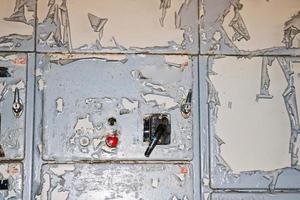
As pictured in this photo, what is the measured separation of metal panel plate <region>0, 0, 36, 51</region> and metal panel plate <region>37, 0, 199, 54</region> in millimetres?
34

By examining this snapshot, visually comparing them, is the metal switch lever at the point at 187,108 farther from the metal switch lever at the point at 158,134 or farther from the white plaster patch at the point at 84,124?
the white plaster patch at the point at 84,124

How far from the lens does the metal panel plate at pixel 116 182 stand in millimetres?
2035

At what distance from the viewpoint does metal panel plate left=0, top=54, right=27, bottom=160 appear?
204cm

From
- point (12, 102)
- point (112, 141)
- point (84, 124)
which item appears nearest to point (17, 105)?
point (12, 102)

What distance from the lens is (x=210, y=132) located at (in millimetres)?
2109

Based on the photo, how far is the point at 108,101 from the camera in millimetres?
2104

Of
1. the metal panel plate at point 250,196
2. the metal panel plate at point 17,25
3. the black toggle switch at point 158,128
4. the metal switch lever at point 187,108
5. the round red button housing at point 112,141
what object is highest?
the metal panel plate at point 17,25

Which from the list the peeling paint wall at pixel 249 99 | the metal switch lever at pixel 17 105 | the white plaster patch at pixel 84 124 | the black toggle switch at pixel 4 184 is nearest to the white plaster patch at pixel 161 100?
the peeling paint wall at pixel 249 99

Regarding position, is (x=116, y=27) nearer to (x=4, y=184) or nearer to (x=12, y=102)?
(x=12, y=102)

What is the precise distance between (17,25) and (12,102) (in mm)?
294

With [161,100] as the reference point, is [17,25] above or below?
above

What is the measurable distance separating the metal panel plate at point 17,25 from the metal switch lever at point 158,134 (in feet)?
1.84

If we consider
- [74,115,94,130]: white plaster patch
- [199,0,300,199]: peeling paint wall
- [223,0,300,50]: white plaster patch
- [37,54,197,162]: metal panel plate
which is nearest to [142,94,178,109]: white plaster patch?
[37,54,197,162]: metal panel plate

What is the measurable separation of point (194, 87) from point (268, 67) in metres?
0.30
